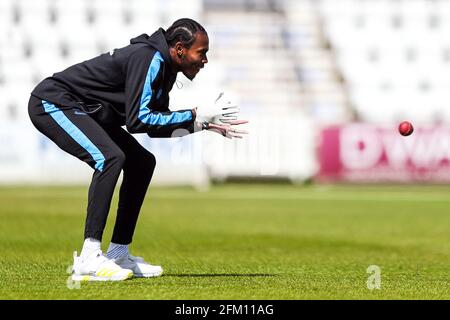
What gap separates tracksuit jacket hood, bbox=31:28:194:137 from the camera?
5727mm

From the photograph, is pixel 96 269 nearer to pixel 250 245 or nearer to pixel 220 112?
pixel 220 112

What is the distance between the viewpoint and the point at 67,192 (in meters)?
18.8

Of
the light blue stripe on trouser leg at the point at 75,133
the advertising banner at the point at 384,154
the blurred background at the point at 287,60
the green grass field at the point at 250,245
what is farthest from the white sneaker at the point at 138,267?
the advertising banner at the point at 384,154

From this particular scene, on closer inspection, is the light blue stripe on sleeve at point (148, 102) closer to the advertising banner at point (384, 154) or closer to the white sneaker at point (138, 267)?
the white sneaker at point (138, 267)

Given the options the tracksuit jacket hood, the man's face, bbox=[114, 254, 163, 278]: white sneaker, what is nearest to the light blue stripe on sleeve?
the tracksuit jacket hood

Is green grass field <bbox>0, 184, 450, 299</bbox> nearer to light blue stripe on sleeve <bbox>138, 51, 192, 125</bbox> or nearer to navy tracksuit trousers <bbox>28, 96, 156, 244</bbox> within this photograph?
navy tracksuit trousers <bbox>28, 96, 156, 244</bbox>

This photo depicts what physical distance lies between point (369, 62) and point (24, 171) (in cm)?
1118

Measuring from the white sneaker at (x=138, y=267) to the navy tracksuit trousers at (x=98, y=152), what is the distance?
0.36 m

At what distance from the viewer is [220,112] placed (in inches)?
234

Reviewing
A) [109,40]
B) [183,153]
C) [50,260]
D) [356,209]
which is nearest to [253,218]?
[356,209]

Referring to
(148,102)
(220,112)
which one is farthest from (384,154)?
(148,102)

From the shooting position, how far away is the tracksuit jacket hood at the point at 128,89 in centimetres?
573

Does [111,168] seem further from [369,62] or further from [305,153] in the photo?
[369,62]

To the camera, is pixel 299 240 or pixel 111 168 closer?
pixel 111 168
